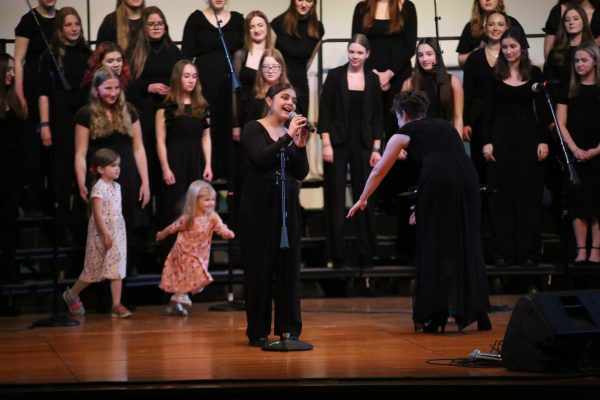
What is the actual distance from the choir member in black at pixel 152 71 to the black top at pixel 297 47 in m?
0.83

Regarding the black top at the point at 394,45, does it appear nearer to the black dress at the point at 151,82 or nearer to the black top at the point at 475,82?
the black top at the point at 475,82

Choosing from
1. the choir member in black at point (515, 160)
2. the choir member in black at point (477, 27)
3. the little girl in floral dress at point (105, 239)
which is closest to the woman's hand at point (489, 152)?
the choir member in black at point (515, 160)

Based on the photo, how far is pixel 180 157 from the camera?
886 centimetres

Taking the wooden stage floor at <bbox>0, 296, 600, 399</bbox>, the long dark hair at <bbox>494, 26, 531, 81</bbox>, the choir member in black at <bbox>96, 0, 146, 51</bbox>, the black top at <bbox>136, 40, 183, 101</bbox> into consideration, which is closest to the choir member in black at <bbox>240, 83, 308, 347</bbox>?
the wooden stage floor at <bbox>0, 296, 600, 399</bbox>

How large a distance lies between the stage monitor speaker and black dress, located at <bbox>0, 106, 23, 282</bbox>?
14.1 ft

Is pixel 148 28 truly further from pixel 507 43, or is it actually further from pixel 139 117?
pixel 507 43

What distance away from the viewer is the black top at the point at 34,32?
29.2ft

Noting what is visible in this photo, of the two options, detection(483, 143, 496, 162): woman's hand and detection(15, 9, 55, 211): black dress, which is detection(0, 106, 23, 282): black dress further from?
detection(483, 143, 496, 162): woman's hand

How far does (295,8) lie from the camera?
9297mm

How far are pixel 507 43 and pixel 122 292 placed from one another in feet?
11.3

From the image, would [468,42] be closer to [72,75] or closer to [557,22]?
[557,22]

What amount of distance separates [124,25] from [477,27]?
2843mm

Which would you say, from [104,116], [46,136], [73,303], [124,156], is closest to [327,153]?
[124,156]

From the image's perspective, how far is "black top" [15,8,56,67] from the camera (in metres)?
8.91
